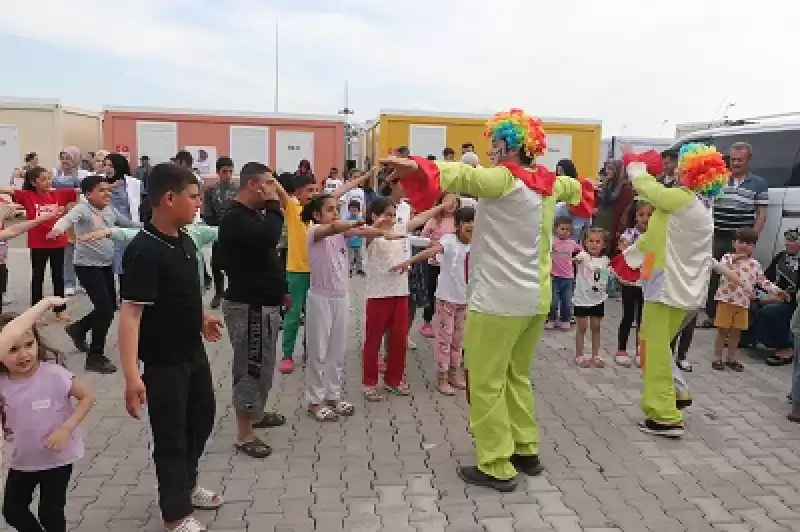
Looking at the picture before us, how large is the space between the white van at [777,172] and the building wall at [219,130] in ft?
32.7

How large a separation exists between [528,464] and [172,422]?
2193 millimetres

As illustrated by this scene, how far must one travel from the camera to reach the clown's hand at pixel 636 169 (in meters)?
4.65

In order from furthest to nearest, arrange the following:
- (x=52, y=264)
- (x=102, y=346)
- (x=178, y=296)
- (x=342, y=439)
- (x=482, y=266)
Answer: (x=52, y=264) < (x=102, y=346) < (x=342, y=439) < (x=482, y=266) < (x=178, y=296)

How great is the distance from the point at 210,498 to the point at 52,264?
196 inches

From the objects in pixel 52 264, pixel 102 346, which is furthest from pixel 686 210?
pixel 52 264

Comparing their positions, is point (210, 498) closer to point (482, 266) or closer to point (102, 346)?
point (482, 266)

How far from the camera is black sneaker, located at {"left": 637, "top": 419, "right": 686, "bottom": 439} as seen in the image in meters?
4.71

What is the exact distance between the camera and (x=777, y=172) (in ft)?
24.4

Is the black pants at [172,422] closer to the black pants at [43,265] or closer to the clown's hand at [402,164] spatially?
the clown's hand at [402,164]

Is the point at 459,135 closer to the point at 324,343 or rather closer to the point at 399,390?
the point at 399,390

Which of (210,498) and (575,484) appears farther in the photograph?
(575,484)

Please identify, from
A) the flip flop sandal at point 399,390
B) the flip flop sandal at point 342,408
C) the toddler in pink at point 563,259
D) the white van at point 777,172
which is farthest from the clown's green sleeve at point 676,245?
the white van at point 777,172

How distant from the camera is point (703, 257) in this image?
4.72m

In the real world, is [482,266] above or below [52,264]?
above
